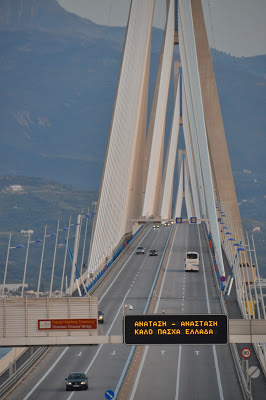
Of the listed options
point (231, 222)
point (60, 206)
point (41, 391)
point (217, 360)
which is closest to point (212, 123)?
point (231, 222)

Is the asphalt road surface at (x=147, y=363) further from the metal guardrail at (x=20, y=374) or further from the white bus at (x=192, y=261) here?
the white bus at (x=192, y=261)

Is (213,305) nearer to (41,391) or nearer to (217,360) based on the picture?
(217,360)

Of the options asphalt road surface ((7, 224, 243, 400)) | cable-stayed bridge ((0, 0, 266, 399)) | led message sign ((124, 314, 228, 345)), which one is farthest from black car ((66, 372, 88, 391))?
led message sign ((124, 314, 228, 345))

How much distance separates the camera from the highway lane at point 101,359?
3125 cm

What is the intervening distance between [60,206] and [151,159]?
7519 centimetres

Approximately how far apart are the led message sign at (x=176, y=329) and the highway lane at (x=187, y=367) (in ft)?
16.6

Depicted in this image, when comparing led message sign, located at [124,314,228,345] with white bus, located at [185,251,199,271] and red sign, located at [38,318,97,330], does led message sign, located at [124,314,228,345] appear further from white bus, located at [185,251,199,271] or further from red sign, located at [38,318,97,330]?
white bus, located at [185,251,199,271]

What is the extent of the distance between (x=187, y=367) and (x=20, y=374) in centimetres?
672

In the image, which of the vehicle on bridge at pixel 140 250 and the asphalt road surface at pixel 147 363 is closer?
the asphalt road surface at pixel 147 363

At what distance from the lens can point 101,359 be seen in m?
37.3

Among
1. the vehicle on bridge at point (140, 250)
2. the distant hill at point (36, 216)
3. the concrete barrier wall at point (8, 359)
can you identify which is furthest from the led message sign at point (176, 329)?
the distant hill at point (36, 216)

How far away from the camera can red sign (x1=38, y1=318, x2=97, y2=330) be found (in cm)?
2602

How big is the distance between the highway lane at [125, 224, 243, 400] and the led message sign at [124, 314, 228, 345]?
506 centimetres

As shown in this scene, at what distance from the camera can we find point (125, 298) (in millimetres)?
52000
